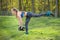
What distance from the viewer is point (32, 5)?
4926mm

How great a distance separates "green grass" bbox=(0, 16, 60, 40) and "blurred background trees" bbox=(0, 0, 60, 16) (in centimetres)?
24

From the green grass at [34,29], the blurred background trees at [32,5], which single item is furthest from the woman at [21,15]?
the blurred background trees at [32,5]

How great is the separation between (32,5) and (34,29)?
2.31ft

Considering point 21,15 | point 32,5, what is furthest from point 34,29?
point 32,5

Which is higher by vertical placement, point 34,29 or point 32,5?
point 32,5

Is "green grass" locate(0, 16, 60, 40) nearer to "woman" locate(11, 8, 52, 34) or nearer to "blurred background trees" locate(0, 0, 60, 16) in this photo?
"woman" locate(11, 8, 52, 34)

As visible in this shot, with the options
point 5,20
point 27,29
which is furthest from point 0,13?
point 27,29

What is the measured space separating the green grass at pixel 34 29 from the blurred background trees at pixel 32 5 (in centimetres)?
24

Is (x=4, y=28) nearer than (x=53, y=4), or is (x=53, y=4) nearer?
(x=4, y=28)

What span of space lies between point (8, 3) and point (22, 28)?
92cm

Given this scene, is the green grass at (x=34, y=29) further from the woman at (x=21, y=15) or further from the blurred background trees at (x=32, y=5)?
the blurred background trees at (x=32, y=5)

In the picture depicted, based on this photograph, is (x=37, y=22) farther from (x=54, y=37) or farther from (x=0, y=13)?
(x=0, y=13)

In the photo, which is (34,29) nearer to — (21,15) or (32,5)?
(21,15)

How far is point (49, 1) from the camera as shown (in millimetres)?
5336
